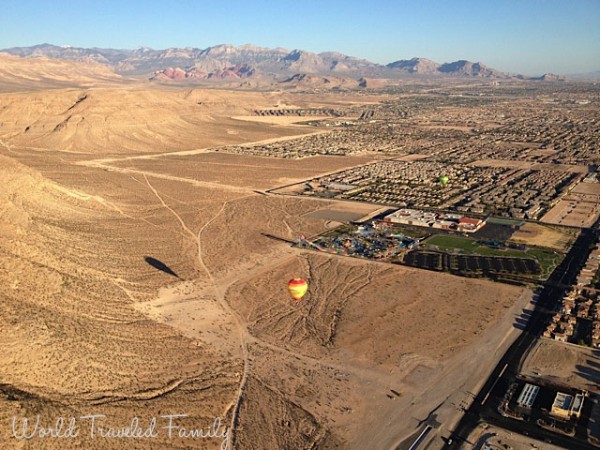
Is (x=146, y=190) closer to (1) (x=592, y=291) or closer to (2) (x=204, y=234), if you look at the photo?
(2) (x=204, y=234)

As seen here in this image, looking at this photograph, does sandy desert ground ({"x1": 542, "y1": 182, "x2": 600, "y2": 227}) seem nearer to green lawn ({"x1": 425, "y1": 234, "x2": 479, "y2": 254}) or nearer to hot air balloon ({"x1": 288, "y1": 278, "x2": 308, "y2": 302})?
green lawn ({"x1": 425, "y1": 234, "x2": 479, "y2": 254})

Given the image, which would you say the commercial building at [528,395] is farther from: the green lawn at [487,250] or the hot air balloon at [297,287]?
the green lawn at [487,250]

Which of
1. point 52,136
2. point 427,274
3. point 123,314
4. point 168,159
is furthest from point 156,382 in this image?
point 52,136

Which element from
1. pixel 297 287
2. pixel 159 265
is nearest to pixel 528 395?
pixel 297 287

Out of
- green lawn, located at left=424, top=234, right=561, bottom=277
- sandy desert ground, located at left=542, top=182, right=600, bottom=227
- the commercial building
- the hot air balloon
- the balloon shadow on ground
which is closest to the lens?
the commercial building

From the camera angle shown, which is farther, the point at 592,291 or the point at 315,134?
the point at 315,134

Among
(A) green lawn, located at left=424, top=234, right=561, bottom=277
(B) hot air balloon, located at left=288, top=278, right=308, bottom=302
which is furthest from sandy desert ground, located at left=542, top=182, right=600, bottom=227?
(B) hot air balloon, located at left=288, top=278, right=308, bottom=302
